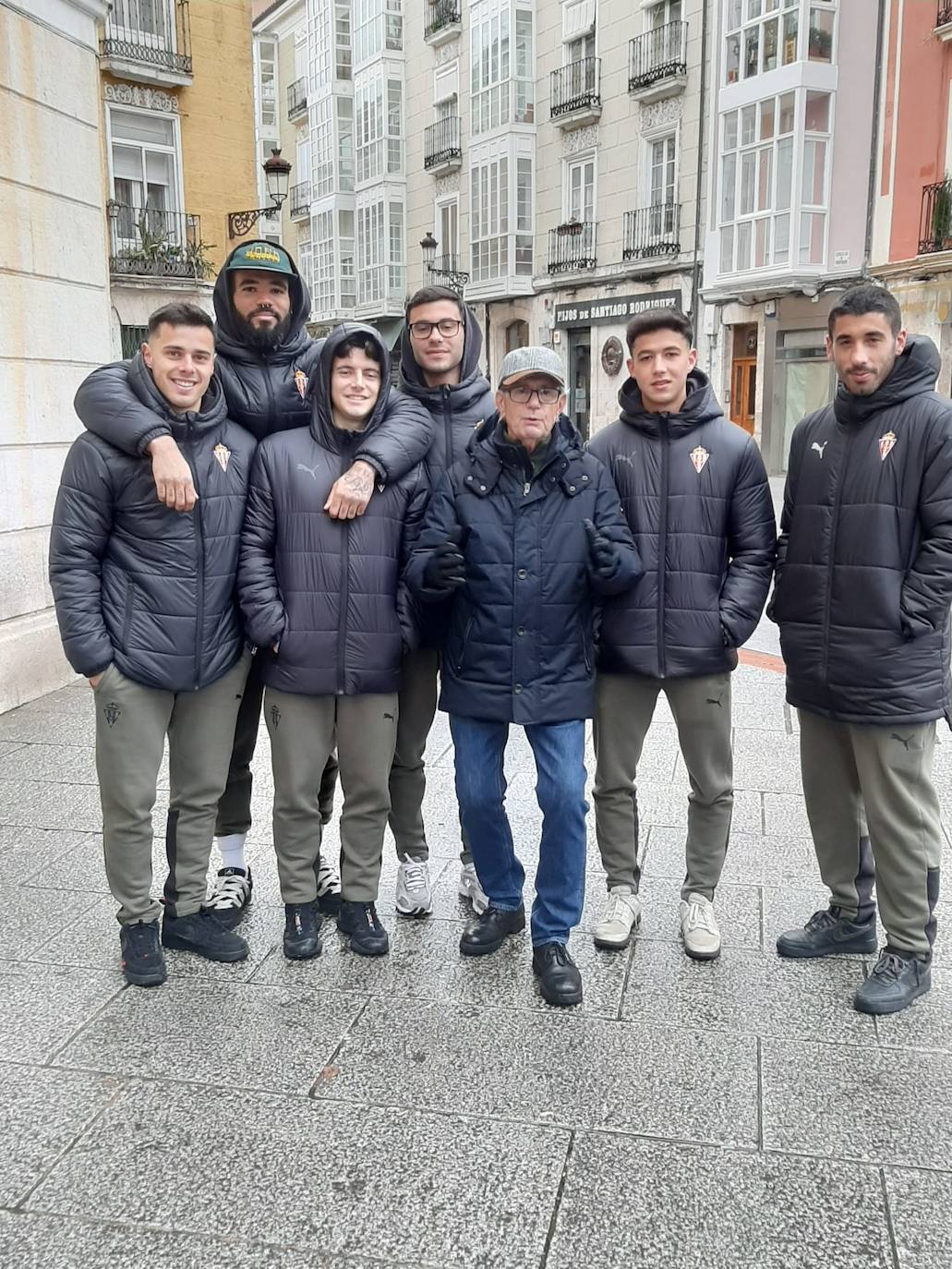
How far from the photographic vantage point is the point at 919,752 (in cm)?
341

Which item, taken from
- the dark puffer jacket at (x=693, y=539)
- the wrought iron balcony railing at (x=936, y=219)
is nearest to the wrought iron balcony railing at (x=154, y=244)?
the wrought iron balcony railing at (x=936, y=219)

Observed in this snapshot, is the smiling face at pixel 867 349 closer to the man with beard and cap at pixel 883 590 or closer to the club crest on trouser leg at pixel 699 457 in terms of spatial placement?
the man with beard and cap at pixel 883 590

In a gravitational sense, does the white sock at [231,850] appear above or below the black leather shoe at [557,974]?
above

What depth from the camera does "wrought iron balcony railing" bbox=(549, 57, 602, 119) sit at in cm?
2617

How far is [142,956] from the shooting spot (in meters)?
3.54

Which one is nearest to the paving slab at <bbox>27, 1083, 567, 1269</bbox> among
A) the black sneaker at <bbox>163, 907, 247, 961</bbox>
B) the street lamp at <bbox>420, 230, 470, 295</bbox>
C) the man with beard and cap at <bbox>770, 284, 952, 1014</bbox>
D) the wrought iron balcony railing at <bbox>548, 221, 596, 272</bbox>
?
the black sneaker at <bbox>163, 907, 247, 961</bbox>

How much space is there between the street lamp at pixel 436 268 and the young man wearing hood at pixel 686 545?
27.6 metres

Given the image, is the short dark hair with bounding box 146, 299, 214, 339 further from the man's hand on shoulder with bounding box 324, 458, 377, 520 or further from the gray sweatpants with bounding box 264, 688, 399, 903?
the gray sweatpants with bounding box 264, 688, 399, 903

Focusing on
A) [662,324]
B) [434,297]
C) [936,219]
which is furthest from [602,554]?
[936,219]

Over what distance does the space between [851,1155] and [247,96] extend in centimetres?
2228

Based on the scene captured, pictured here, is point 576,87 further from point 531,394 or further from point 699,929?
point 699,929

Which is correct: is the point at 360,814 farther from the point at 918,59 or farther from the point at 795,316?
the point at 795,316

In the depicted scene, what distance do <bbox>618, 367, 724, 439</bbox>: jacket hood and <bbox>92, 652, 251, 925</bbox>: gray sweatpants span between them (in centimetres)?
152

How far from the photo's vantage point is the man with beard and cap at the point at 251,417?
3340mm
